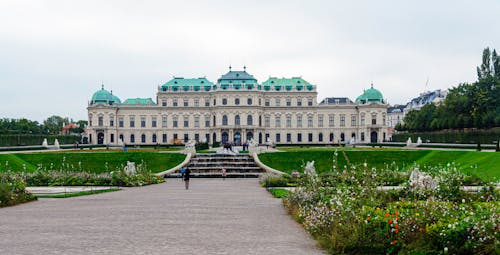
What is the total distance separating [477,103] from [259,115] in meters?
37.3

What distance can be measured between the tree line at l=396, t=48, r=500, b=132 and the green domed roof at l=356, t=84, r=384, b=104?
1393cm

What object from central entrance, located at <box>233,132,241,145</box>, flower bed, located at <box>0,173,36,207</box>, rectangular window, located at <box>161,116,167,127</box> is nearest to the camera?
flower bed, located at <box>0,173,36,207</box>

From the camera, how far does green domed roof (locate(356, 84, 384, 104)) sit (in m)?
91.5

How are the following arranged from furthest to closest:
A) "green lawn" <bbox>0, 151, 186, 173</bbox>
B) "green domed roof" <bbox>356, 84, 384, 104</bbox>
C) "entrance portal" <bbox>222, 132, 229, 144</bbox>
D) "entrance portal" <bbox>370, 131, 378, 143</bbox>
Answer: "green domed roof" <bbox>356, 84, 384, 104</bbox> < "entrance portal" <bbox>370, 131, 378, 143</bbox> < "entrance portal" <bbox>222, 132, 229, 144</bbox> < "green lawn" <bbox>0, 151, 186, 173</bbox>

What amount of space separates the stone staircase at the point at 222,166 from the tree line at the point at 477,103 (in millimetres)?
34543

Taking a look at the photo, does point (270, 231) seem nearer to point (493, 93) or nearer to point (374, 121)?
point (493, 93)

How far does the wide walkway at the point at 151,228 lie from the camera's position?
10.0 metres

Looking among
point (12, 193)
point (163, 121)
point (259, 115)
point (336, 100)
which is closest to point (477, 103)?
point (336, 100)

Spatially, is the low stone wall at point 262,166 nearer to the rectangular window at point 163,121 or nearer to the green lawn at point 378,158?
the green lawn at point 378,158

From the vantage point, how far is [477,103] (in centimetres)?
6412

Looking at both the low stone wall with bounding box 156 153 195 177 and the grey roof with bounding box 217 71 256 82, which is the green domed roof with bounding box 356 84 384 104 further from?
the low stone wall with bounding box 156 153 195 177

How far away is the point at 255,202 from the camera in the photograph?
18.6 metres

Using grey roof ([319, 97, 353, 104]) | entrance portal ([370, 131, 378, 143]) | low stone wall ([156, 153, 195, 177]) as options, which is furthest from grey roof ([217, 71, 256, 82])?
low stone wall ([156, 153, 195, 177])

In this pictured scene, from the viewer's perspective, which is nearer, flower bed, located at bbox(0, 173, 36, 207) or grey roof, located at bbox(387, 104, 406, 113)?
flower bed, located at bbox(0, 173, 36, 207)
